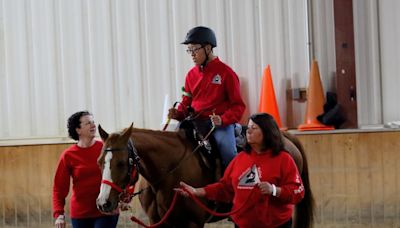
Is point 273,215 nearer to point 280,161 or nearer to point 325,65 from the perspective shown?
point 280,161

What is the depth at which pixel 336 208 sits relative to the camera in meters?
7.66

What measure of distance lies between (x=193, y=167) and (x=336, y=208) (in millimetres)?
2947

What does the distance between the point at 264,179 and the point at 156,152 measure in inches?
46.4

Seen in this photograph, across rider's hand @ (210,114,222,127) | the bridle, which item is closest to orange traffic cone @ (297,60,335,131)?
rider's hand @ (210,114,222,127)

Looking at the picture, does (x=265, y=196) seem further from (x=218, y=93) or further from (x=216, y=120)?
(x=218, y=93)

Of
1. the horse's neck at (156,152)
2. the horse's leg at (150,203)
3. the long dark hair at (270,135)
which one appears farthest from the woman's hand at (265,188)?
the horse's leg at (150,203)

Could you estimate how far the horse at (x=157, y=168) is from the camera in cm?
443

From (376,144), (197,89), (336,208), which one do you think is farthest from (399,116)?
(197,89)

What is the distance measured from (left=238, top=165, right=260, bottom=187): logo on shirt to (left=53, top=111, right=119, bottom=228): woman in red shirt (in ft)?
4.21

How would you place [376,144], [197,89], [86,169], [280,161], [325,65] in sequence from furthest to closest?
[325,65] → [376,144] → [197,89] → [86,169] → [280,161]

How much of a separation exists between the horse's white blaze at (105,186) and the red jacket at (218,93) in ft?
4.23

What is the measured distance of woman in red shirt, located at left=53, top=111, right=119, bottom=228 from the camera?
16.5 feet

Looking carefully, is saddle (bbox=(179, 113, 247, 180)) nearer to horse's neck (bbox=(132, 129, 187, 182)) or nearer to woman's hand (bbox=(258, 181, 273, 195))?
horse's neck (bbox=(132, 129, 187, 182))

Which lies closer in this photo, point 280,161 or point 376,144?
point 280,161
